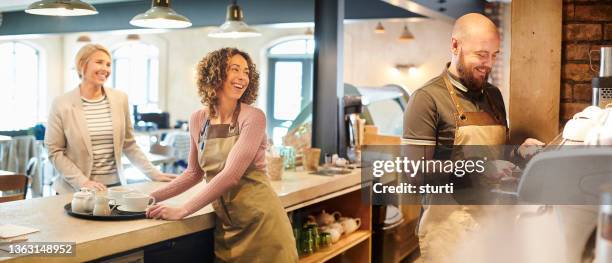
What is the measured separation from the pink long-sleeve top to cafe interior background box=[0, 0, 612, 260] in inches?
4.4

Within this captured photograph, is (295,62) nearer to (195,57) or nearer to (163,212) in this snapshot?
(163,212)

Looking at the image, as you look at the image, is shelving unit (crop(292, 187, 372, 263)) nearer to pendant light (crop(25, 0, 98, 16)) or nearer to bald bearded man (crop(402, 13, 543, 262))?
bald bearded man (crop(402, 13, 543, 262))

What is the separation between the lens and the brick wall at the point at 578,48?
7.50ft

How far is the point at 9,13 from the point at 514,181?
803 centimetres

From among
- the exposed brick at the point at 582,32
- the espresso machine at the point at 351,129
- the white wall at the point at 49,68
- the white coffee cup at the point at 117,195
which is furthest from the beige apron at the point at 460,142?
the white wall at the point at 49,68

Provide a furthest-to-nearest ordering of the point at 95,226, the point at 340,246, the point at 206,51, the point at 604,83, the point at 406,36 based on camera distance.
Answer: the point at 206,51, the point at 406,36, the point at 340,246, the point at 95,226, the point at 604,83

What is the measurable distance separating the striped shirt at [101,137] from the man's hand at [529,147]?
1.95 m

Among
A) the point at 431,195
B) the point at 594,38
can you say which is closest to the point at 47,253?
the point at 431,195

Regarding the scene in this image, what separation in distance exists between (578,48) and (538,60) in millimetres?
147

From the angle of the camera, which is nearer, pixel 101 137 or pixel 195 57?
pixel 101 137

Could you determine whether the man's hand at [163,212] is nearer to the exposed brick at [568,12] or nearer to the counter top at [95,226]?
the counter top at [95,226]

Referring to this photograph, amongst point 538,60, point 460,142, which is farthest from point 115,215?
point 538,60

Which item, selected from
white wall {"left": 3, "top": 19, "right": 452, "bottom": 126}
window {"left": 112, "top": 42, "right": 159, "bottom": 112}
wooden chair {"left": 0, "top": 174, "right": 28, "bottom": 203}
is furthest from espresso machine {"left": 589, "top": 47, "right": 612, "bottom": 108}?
window {"left": 112, "top": 42, "right": 159, "bottom": 112}

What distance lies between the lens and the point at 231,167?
99.0 inches
